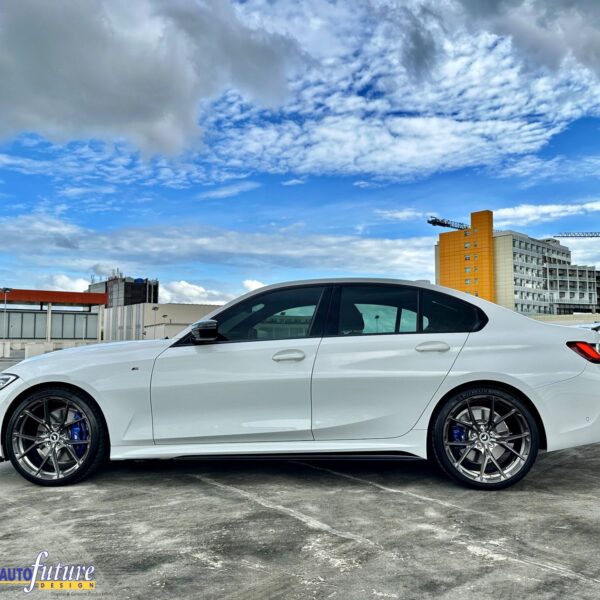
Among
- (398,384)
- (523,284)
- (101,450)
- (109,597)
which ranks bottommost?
(109,597)

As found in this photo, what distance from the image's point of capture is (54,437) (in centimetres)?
449

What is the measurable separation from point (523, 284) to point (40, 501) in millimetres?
122625

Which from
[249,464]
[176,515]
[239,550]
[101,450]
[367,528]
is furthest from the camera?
[249,464]

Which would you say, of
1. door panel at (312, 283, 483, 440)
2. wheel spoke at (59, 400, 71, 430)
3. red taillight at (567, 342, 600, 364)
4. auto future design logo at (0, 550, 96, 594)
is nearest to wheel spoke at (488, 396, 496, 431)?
door panel at (312, 283, 483, 440)

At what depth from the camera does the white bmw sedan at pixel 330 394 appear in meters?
4.29

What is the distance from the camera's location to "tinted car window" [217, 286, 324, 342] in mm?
4527

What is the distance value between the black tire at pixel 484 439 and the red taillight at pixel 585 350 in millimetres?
586

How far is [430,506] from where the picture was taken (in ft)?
12.8

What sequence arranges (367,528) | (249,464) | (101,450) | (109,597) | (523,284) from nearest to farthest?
(109,597)
(367,528)
(101,450)
(249,464)
(523,284)

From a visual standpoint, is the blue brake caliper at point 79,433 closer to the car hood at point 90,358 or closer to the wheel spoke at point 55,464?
the wheel spoke at point 55,464

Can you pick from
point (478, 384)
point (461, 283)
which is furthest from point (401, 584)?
point (461, 283)

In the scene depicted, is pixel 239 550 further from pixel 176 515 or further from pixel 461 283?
A: pixel 461 283

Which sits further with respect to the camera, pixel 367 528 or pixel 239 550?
pixel 367 528

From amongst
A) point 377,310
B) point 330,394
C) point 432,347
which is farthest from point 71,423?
point 432,347
